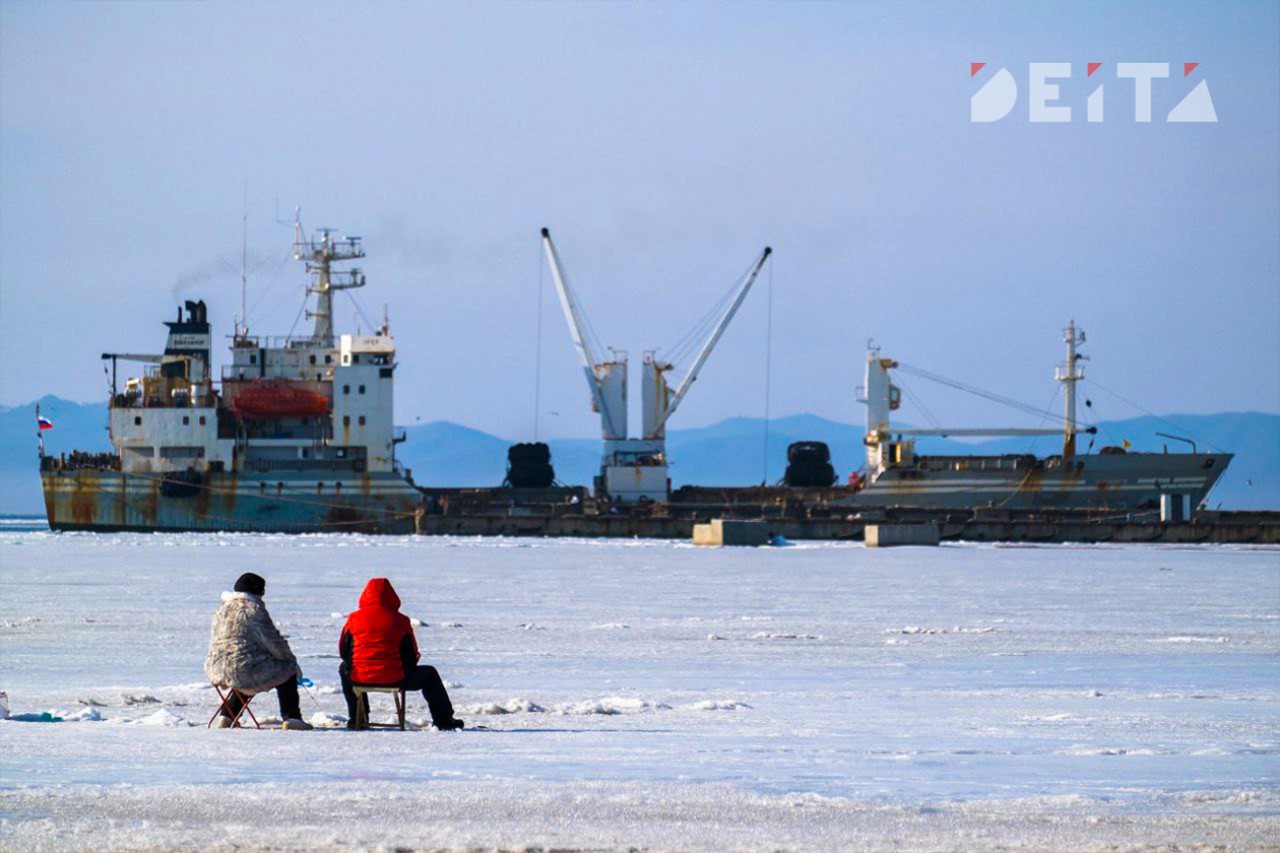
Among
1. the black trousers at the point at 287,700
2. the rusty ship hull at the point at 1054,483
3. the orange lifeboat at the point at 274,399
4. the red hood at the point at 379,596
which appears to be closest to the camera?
the red hood at the point at 379,596

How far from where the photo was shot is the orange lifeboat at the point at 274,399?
6372 centimetres

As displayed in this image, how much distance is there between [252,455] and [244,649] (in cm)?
5658

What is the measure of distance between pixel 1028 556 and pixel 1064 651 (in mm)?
28533

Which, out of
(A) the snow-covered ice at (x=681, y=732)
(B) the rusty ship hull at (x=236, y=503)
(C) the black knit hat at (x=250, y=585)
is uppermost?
(B) the rusty ship hull at (x=236, y=503)

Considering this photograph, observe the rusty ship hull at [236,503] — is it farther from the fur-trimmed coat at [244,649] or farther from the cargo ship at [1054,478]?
the fur-trimmed coat at [244,649]

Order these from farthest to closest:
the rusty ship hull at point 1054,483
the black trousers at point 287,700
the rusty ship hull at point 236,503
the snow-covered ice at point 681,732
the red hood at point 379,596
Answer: the rusty ship hull at point 1054,483 < the rusty ship hull at point 236,503 < the black trousers at point 287,700 < the red hood at point 379,596 < the snow-covered ice at point 681,732

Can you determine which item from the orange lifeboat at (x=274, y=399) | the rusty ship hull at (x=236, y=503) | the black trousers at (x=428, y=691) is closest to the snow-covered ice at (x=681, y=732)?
the black trousers at (x=428, y=691)

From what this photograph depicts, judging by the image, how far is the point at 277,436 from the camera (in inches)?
2562

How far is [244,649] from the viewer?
9.04 meters

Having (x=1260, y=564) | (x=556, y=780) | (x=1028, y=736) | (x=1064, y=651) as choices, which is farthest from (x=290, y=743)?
(x=1260, y=564)

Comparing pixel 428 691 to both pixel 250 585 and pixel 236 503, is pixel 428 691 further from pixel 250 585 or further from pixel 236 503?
pixel 236 503

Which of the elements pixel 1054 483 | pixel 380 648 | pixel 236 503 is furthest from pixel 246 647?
pixel 1054 483

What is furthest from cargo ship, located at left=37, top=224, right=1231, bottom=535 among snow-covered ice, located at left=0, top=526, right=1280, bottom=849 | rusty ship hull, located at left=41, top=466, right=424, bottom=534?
snow-covered ice, located at left=0, top=526, right=1280, bottom=849

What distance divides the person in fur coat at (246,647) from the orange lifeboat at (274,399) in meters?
55.7
